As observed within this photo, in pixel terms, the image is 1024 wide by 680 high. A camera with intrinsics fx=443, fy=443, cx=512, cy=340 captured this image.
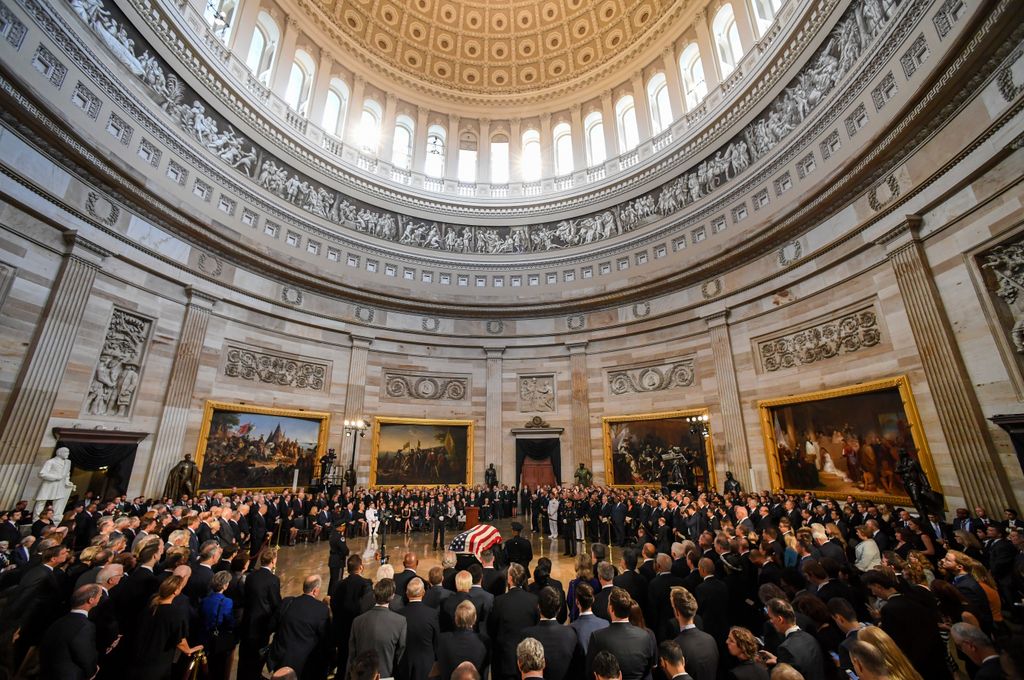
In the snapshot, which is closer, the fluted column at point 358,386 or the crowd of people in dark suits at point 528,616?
the crowd of people in dark suits at point 528,616

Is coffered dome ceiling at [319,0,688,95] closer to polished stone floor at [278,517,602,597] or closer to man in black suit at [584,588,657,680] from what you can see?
polished stone floor at [278,517,602,597]

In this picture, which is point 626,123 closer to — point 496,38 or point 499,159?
point 499,159

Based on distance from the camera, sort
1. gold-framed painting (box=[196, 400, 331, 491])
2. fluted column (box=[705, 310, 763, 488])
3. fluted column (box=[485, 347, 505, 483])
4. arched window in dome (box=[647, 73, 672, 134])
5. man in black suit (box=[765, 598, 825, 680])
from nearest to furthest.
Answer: man in black suit (box=[765, 598, 825, 680]), gold-framed painting (box=[196, 400, 331, 491]), fluted column (box=[705, 310, 763, 488]), fluted column (box=[485, 347, 505, 483]), arched window in dome (box=[647, 73, 672, 134])

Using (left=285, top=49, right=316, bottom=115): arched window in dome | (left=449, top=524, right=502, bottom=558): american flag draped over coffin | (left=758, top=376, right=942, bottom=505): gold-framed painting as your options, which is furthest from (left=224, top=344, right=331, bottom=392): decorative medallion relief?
(left=758, top=376, right=942, bottom=505): gold-framed painting

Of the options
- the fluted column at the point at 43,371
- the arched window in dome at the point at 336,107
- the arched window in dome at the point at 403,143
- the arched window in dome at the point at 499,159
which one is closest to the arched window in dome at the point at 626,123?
the arched window in dome at the point at 499,159

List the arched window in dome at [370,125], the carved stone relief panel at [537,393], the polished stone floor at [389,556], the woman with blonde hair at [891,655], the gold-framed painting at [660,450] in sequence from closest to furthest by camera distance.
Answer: the woman with blonde hair at [891,655], the polished stone floor at [389,556], the gold-framed painting at [660,450], the carved stone relief panel at [537,393], the arched window in dome at [370,125]

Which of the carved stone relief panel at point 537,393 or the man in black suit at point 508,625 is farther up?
the carved stone relief panel at point 537,393

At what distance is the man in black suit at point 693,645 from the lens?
3.38m

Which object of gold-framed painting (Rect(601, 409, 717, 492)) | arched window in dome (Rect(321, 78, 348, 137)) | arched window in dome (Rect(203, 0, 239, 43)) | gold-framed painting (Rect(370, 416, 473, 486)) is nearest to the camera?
gold-framed painting (Rect(601, 409, 717, 492))

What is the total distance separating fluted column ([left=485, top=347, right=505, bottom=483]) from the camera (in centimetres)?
2061

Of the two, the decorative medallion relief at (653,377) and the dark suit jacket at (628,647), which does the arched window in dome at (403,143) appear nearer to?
the decorative medallion relief at (653,377)

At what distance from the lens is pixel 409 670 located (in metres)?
4.09

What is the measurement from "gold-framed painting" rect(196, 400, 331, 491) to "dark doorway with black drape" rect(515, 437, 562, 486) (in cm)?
853

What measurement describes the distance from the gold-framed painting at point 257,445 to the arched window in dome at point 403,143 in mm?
14588
